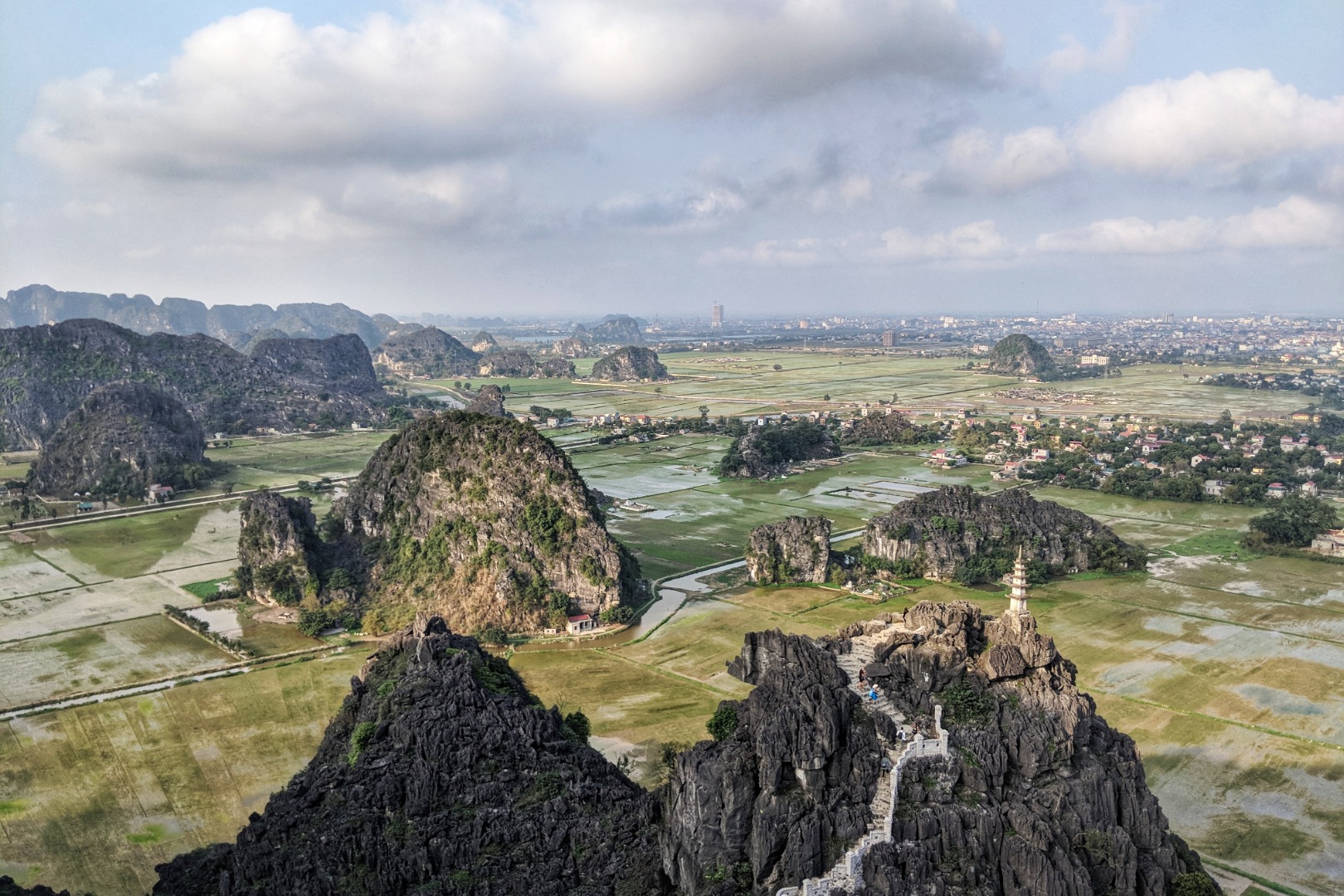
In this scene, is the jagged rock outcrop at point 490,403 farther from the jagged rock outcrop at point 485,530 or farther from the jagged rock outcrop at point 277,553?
the jagged rock outcrop at point 277,553

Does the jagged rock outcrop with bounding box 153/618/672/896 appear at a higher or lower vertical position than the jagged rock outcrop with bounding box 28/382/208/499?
lower

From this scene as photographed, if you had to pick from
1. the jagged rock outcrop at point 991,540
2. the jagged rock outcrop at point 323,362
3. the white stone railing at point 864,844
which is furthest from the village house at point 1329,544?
the jagged rock outcrop at point 323,362

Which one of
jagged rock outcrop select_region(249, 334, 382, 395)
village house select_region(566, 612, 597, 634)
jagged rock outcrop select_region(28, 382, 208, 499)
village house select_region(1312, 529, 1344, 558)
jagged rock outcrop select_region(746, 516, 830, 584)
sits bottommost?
village house select_region(1312, 529, 1344, 558)

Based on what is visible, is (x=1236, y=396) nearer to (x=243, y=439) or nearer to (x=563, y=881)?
(x=243, y=439)

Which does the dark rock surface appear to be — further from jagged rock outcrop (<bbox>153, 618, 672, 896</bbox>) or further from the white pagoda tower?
the white pagoda tower

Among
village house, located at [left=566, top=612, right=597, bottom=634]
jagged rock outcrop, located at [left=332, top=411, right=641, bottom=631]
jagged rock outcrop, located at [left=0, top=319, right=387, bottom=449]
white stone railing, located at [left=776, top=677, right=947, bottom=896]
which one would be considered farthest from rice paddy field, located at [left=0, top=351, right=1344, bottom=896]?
jagged rock outcrop, located at [left=0, top=319, right=387, bottom=449]

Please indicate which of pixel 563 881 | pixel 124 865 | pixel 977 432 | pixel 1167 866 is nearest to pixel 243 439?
pixel 977 432

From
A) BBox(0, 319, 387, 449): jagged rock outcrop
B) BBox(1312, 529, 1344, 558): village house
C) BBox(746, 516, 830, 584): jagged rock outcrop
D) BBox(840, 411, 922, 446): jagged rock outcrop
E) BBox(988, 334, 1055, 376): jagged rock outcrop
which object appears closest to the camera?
BBox(746, 516, 830, 584): jagged rock outcrop
